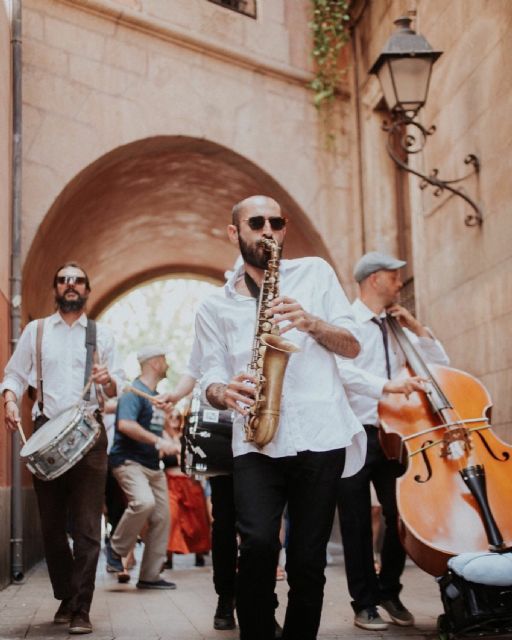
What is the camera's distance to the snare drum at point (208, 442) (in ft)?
16.5

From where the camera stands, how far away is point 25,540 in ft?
29.7

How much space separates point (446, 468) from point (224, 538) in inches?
54.4

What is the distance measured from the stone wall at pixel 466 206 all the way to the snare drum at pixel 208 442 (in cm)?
282

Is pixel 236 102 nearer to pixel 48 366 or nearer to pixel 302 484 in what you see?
pixel 48 366

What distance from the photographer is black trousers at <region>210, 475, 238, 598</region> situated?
552cm

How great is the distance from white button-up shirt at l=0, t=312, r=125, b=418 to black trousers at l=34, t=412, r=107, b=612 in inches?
12.3

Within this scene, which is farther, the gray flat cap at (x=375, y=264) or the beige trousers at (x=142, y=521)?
the beige trousers at (x=142, y=521)

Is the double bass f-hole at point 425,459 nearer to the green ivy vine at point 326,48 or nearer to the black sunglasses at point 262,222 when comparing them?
the black sunglasses at point 262,222

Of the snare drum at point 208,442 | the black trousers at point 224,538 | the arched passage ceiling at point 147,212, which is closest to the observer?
the snare drum at point 208,442

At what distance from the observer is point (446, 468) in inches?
189

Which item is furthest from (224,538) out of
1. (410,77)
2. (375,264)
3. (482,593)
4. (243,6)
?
(243,6)

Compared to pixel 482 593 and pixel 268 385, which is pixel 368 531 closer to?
pixel 482 593

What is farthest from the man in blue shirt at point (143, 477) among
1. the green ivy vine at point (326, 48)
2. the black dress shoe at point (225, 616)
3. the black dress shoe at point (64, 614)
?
the green ivy vine at point (326, 48)

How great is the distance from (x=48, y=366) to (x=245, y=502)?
2532mm
